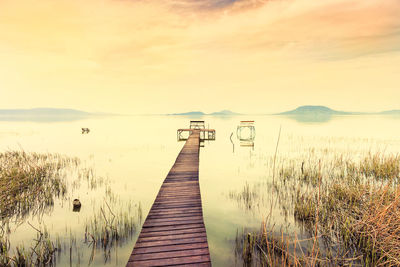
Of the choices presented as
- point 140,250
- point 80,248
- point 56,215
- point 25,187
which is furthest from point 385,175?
point 25,187

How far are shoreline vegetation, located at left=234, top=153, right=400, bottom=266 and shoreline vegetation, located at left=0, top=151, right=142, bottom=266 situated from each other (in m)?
3.50

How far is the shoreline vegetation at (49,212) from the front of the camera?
5.02 meters

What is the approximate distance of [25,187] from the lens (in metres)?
8.74


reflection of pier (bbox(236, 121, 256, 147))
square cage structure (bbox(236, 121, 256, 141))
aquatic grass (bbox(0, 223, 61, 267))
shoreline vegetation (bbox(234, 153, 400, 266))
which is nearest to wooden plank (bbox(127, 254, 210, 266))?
shoreline vegetation (bbox(234, 153, 400, 266))

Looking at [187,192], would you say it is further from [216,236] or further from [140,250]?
[140,250]

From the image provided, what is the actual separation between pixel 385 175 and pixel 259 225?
27.2 feet

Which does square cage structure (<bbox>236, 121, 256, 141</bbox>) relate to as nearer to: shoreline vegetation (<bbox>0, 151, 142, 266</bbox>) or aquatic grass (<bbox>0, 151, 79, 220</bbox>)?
shoreline vegetation (<bbox>0, 151, 142, 266</bbox>)

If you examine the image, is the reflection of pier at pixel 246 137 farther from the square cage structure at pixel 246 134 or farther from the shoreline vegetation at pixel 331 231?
the shoreline vegetation at pixel 331 231

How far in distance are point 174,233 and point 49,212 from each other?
17.5ft

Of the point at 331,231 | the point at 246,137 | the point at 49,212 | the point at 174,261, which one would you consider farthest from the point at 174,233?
the point at 246,137

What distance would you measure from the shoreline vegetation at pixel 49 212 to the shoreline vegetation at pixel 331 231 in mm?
3503

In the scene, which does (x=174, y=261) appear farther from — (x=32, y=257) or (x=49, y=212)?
(x=49, y=212)

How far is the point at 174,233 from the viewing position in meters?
4.59

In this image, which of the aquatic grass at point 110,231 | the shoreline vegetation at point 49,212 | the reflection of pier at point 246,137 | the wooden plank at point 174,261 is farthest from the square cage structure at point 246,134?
the wooden plank at point 174,261
